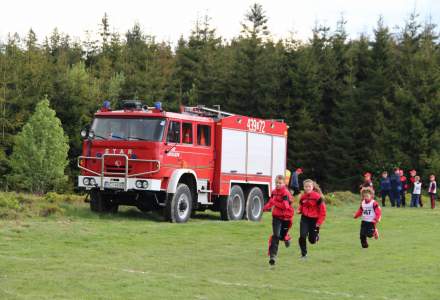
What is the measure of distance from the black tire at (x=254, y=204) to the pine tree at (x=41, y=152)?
106ft

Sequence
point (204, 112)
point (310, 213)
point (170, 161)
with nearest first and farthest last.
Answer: point (310, 213), point (170, 161), point (204, 112)

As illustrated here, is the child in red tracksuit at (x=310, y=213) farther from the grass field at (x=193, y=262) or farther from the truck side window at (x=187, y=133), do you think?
the truck side window at (x=187, y=133)

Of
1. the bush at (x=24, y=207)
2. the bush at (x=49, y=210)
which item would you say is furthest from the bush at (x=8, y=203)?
the bush at (x=49, y=210)

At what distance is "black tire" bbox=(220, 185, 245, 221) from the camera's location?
23031 mm

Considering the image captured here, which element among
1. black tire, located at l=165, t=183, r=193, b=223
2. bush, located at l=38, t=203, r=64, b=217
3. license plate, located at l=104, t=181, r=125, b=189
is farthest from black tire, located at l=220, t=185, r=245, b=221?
bush, located at l=38, t=203, r=64, b=217

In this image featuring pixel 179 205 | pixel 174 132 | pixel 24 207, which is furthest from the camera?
pixel 179 205

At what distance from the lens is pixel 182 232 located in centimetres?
1845

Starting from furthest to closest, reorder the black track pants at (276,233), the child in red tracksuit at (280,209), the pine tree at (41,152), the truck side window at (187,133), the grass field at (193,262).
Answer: the pine tree at (41,152) → the truck side window at (187,133) → the child in red tracksuit at (280,209) → the black track pants at (276,233) → the grass field at (193,262)

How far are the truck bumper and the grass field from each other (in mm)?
902

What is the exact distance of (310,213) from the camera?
47.9 ft

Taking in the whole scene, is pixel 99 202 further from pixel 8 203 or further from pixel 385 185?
pixel 385 185

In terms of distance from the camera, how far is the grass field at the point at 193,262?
1021cm

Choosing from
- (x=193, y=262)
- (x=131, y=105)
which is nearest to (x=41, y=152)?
(x=131, y=105)

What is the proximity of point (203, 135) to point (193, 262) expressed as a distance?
9.24 meters
